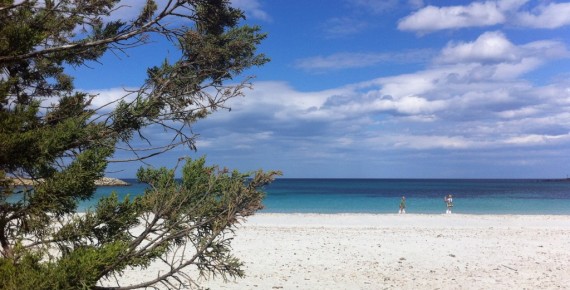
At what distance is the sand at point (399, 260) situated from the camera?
10531mm

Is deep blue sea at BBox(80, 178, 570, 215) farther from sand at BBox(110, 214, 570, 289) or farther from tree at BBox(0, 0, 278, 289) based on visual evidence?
sand at BBox(110, 214, 570, 289)

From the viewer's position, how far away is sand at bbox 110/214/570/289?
34.6 ft

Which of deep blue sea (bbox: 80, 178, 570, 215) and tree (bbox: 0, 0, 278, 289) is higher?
tree (bbox: 0, 0, 278, 289)

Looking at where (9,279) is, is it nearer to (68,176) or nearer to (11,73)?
(68,176)

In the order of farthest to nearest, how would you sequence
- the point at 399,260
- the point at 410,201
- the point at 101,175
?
the point at 410,201
the point at 399,260
the point at 101,175

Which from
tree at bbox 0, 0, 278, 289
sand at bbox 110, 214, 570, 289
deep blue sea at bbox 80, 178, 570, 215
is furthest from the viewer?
deep blue sea at bbox 80, 178, 570, 215

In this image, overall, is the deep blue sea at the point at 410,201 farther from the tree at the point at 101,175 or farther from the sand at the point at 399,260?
the sand at the point at 399,260

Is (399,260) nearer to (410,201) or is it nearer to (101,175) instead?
(101,175)

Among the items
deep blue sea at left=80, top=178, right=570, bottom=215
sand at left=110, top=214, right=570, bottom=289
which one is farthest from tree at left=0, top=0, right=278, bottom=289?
sand at left=110, top=214, right=570, bottom=289

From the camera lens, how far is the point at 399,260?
13.1 m

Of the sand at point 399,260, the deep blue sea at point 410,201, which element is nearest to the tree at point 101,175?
the deep blue sea at point 410,201

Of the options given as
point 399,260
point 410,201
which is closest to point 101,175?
point 399,260

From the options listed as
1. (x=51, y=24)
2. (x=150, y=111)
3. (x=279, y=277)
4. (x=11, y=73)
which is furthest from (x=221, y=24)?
(x=279, y=277)

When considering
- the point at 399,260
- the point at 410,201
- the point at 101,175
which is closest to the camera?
the point at 101,175
